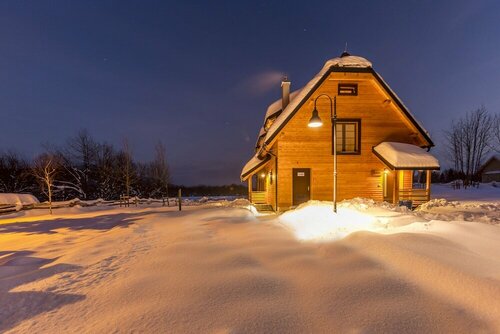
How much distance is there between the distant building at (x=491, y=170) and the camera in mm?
50162

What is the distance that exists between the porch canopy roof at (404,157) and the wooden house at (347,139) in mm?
86

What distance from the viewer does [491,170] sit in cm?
5284

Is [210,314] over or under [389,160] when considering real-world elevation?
under

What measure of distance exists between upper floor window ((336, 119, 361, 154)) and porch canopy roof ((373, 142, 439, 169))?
1.19 metres

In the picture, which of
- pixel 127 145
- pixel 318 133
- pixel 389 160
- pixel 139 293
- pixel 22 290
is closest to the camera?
pixel 139 293

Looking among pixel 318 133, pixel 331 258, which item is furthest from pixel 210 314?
pixel 318 133

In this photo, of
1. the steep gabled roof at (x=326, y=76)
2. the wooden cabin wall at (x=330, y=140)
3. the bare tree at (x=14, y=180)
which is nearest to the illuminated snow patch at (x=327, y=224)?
the wooden cabin wall at (x=330, y=140)

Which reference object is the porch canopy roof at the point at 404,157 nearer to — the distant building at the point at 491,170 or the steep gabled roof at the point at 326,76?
the steep gabled roof at the point at 326,76

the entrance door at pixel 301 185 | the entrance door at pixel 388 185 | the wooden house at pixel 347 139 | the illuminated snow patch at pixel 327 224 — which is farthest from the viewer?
the entrance door at pixel 388 185

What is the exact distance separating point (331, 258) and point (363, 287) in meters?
1.17

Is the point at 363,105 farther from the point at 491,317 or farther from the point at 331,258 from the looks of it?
the point at 491,317

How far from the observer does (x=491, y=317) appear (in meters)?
2.83

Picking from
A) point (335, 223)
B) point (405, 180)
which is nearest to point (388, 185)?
point (405, 180)

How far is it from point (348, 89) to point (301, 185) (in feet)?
20.9
